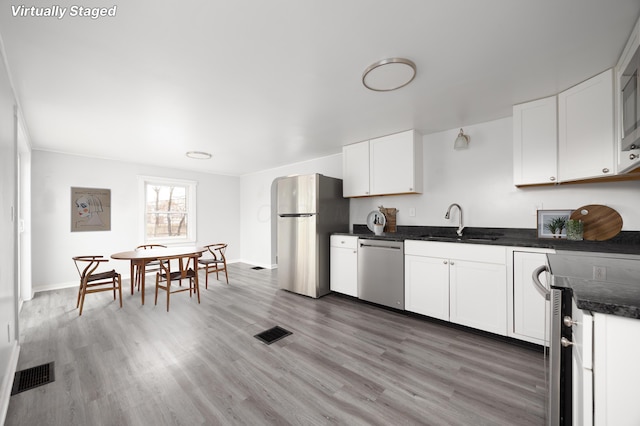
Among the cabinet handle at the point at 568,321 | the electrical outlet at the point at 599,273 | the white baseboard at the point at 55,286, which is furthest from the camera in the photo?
the white baseboard at the point at 55,286

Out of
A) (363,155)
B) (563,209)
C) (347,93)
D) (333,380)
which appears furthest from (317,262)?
(563,209)

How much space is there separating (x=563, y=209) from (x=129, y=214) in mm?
6605

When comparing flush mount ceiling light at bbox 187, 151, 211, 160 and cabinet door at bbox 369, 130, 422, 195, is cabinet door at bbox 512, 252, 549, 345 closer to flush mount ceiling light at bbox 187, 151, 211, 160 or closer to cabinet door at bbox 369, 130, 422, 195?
cabinet door at bbox 369, 130, 422, 195

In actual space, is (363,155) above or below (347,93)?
below

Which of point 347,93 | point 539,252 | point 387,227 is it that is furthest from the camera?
point 387,227

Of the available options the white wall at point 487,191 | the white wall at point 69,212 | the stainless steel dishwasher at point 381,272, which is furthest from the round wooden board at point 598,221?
the white wall at point 69,212

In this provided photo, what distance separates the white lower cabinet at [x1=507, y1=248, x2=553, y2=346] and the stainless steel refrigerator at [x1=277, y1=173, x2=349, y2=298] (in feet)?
7.42

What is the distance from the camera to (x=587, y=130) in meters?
2.08

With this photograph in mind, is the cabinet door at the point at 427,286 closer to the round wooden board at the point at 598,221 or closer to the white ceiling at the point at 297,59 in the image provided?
the round wooden board at the point at 598,221

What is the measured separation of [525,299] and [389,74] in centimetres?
227

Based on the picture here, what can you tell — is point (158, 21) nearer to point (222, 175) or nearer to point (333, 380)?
point (333, 380)

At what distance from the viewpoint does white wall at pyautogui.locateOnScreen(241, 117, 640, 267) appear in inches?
92.2

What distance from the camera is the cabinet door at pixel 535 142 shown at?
7.68ft

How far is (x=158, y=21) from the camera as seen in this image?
145 cm
